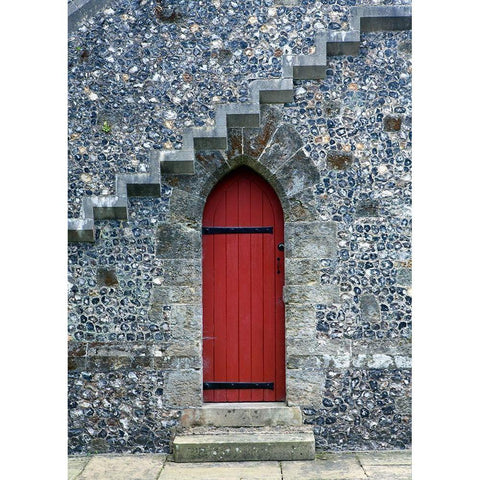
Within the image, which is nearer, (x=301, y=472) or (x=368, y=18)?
(x=301, y=472)

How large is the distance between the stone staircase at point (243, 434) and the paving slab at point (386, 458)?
18.6 inches

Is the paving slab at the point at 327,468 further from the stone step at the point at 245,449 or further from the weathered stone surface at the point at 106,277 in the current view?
the weathered stone surface at the point at 106,277

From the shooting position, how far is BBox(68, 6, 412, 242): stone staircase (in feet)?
18.6

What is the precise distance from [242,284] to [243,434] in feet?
4.63

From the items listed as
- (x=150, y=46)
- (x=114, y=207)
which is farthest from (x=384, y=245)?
(x=150, y=46)

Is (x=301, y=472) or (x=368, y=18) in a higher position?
(x=368, y=18)

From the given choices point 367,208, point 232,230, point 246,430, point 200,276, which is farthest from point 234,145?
point 246,430

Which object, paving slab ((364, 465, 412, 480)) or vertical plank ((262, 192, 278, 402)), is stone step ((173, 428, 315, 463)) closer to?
paving slab ((364, 465, 412, 480))

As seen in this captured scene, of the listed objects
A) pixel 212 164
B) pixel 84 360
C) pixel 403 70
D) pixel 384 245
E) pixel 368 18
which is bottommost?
pixel 84 360

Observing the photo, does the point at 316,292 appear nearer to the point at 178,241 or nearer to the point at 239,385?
the point at 239,385

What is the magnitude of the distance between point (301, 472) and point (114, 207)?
2.88 metres

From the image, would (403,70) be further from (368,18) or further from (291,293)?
(291,293)

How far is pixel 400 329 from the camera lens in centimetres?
569

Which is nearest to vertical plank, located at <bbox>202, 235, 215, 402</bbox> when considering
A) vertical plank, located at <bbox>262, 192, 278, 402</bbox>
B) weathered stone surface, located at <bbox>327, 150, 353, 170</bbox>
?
vertical plank, located at <bbox>262, 192, 278, 402</bbox>
